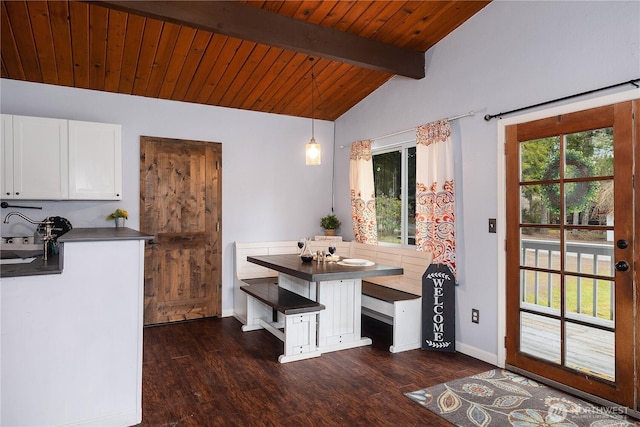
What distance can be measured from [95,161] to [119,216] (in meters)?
0.61

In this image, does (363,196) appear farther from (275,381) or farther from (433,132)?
(275,381)

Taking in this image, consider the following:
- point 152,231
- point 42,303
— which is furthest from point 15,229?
point 42,303

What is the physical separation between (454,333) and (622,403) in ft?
4.38

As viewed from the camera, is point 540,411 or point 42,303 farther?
point 540,411

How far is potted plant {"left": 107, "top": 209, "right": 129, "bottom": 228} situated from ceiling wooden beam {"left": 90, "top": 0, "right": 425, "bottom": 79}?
2065 mm

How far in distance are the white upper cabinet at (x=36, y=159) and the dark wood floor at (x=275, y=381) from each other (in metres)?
1.73

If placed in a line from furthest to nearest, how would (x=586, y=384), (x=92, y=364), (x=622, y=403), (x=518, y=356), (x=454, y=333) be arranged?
(x=454, y=333), (x=518, y=356), (x=586, y=384), (x=622, y=403), (x=92, y=364)

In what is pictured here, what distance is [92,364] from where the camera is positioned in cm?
227

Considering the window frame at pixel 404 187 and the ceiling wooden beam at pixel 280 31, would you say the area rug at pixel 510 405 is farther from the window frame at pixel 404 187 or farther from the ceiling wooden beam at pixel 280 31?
the ceiling wooden beam at pixel 280 31

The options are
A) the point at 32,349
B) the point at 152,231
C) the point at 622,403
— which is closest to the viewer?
the point at 32,349

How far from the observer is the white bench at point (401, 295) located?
367cm

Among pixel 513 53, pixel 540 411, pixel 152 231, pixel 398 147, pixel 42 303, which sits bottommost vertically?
pixel 540 411

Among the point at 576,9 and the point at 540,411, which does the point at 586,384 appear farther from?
the point at 576,9

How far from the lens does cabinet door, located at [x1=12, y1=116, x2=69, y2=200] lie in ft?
11.5
